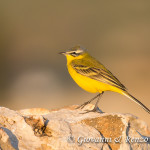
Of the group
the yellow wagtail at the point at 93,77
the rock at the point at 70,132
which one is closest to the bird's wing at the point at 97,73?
the yellow wagtail at the point at 93,77

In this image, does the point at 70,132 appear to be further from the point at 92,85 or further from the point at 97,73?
the point at 97,73

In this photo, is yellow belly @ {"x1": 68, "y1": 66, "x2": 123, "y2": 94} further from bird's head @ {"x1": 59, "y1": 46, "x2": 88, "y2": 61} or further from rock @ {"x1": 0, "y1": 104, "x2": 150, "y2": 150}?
rock @ {"x1": 0, "y1": 104, "x2": 150, "y2": 150}

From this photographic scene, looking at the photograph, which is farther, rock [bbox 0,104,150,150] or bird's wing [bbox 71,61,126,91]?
bird's wing [bbox 71,61,126,91]

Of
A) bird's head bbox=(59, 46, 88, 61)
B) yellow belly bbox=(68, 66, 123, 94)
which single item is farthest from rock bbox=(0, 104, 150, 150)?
bird's head bbox=(59, 46, 88, 61)

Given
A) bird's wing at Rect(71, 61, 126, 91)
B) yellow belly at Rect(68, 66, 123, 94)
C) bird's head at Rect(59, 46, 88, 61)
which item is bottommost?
yellow belly at Rect(68, 66, 123, 94)

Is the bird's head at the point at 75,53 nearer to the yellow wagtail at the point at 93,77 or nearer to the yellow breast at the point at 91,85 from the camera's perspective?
the yellow wagtail at the point at 93,77

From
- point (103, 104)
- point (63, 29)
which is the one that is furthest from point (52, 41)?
point (103, 104)

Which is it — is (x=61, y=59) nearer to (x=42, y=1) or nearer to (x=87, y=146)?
(x=42, y=1)
